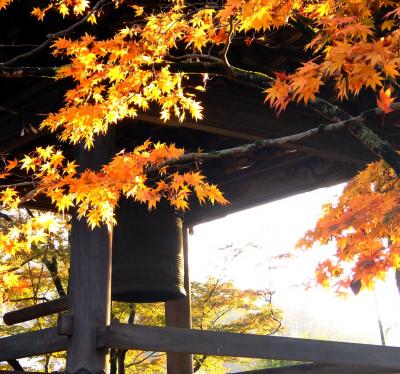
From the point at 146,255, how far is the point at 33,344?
6.10 ft

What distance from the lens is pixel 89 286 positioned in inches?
191

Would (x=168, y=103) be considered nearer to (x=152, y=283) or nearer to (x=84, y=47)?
(x=84, y=47)

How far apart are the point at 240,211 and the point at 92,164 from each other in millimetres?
3782

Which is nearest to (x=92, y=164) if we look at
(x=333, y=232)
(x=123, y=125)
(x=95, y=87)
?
(x=95, y=87)

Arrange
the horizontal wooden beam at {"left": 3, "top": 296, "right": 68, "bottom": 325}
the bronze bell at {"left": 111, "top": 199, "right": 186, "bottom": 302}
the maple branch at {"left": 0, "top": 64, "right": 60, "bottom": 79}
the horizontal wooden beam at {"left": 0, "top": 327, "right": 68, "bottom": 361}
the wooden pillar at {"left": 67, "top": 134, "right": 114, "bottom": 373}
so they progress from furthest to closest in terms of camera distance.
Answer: the horizontal wooden beam at {"left": 3, "top": 296, "right": 68, "bottom": 325}, the bronze bell at {"left": 111, "top": 199, "right": 186, "bottom": 302}, the horizontal wooden beam at {"left": 0, "top": 327, "right": 68, "bottom": 361}, the wooden pillar at {"left": 67, "top": 134, "right": 114, "bottom": 373}, the maple branch at {"left": 0, "top": 64, "right": 60, "bottom": 79}

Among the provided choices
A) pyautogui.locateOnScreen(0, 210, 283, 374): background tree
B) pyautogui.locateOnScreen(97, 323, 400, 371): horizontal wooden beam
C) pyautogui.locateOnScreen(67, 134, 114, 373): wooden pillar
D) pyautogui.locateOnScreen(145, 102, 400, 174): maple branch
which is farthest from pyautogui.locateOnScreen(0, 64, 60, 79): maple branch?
pyautogui.locateOnScreen(0, 210, 283, 374): background tree

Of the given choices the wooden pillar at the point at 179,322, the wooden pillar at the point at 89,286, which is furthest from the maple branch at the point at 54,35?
the wooden pillar at the point at 179,322

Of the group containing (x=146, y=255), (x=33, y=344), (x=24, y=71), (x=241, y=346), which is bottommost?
(x=241, y=346)

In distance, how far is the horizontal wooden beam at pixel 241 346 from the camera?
4.72 metres

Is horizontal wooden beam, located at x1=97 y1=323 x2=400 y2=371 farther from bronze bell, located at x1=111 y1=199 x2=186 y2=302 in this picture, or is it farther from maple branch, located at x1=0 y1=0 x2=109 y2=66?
maple branch, located at x1=0 y1=0 x2=109 y2=66

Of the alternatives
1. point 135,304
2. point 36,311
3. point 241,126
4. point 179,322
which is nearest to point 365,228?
point 241,126

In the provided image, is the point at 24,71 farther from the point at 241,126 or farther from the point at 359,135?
the point at 359,135

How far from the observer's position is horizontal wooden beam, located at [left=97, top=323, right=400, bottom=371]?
15.5 ft

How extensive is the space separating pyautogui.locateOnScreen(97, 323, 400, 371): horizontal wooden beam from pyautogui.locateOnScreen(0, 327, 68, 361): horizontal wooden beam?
474 millimetres
